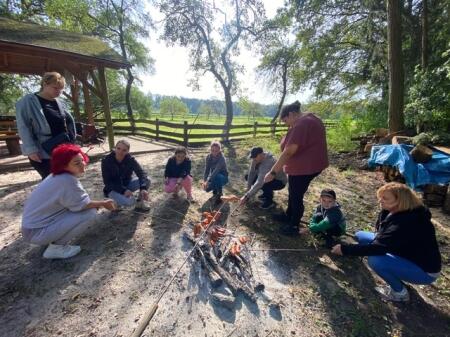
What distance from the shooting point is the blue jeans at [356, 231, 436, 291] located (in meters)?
2.53

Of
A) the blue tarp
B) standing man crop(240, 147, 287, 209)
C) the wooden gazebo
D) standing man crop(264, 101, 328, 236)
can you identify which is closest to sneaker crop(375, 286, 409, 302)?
standing man crop(264, 101, 328, 236)

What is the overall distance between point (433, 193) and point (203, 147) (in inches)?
352

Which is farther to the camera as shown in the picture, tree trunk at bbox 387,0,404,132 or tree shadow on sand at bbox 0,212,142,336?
tree trunk at bbox 387,0,404,132

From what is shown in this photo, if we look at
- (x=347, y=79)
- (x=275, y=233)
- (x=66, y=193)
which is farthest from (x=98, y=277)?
(x=347, y=79)

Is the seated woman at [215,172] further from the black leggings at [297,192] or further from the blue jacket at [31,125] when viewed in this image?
the blue jacket at [31,125]

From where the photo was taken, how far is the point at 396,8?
7453 millimetres

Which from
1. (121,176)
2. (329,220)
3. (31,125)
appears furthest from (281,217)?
(31,125)

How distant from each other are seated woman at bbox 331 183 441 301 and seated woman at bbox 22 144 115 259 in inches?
115

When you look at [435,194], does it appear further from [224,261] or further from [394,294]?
[224,261]

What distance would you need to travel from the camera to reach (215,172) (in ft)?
16.2

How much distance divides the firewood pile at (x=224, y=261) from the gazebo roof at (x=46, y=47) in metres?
6.16

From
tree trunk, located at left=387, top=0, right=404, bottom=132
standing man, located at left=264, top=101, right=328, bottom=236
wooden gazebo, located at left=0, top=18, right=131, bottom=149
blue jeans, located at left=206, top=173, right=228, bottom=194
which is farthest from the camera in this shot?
tree trunk, located at left=387, top=0, right=404, bottom=132

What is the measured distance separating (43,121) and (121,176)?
130 cm

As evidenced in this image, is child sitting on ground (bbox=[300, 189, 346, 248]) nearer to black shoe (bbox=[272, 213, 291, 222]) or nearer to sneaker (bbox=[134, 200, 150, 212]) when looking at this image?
black shoe (bbox=[272, 213, 291, 222])
